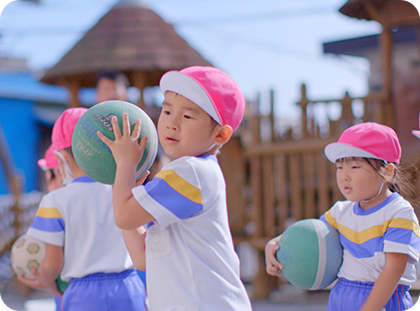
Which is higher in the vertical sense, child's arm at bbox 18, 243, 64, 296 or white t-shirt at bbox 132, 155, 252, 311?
white t-shirt at bbox 132, 155, 252, 311

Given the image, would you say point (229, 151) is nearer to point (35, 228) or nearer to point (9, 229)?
point (9, 229)

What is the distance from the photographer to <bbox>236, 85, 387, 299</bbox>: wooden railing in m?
7.11

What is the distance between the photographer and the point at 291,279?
2.68m

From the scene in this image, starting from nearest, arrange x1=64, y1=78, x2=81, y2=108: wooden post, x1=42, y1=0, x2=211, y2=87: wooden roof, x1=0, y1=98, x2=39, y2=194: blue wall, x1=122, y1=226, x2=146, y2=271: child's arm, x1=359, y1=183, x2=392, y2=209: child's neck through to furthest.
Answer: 1. x1=122, y1=226, x2=146, y2=271: child's arm
2. x1=359, y1=183, x2=392, y2=209: child's neck
3. x1=42, y1=0, x2=211, y2=87: wooden roof
4. x1=64, y1=78, x2=81, y2=108: wooden post
5. x1=0, y1=98, x2=39, y2=194: blue wall

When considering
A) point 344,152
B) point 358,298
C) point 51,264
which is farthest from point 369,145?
point 51,264

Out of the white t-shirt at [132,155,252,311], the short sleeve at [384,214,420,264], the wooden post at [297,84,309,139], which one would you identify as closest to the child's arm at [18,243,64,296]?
the white t-shirt at [132,155,252,311]

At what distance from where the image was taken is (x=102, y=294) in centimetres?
271

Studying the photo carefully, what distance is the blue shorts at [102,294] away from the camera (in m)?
2.70

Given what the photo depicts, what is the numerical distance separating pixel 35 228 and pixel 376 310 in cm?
189

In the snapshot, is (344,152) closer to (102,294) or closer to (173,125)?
(173,125)

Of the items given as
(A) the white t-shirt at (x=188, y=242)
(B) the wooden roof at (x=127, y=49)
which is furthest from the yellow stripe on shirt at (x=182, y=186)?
(B) the wooden roof at (x=127, y=49)

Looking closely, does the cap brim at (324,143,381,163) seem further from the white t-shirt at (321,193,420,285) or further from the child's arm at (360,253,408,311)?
the child's arm at (360,253,408,311)

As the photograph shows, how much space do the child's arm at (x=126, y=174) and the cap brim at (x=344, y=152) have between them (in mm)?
1094

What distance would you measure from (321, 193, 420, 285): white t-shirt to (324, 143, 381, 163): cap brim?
272 millimetres
